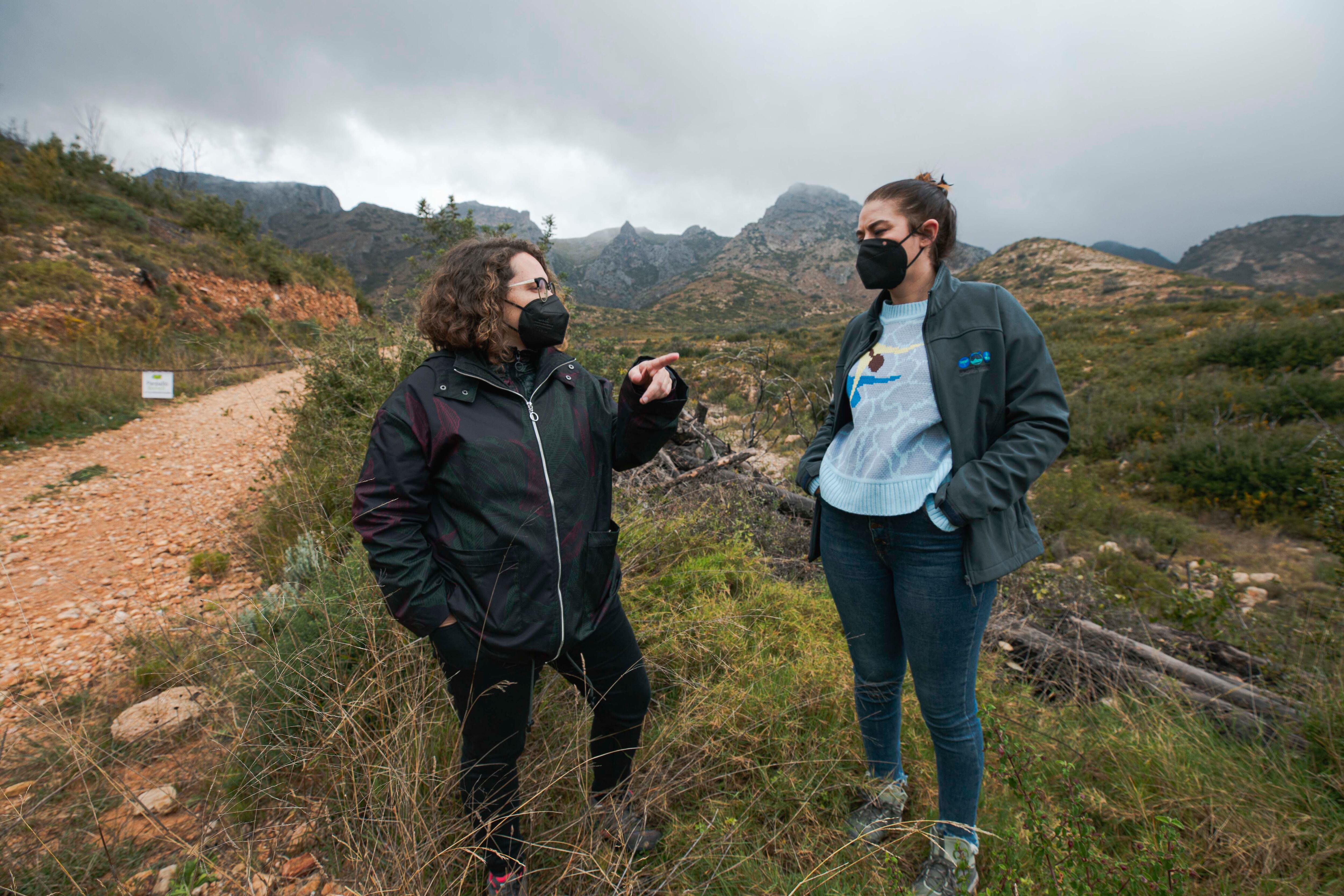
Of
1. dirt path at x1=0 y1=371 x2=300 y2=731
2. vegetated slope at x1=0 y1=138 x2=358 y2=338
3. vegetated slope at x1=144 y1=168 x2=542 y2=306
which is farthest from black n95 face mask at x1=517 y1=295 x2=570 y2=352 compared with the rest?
vegetated slope at x1=144 y1=168 x2=542 y2=306

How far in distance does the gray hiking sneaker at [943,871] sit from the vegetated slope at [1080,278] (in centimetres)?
2570

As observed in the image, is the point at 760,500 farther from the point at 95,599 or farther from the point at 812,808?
the point at 95,599

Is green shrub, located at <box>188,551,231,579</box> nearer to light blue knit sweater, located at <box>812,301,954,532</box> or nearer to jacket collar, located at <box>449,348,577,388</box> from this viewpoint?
jacket collar, located at <box>449,348,577,388</box>

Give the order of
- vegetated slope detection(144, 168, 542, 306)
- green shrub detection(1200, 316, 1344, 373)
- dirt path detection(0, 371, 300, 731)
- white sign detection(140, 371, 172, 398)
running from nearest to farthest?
dirt path detection(0, 371, 300, 731) < white sign detection(140, 371, 172, 398) < green shrub detection(1200, 316, 1344, 373) < vegetated slope detection(144, 168, 542, 306)

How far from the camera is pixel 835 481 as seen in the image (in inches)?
69.2

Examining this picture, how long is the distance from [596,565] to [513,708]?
1.58 ft

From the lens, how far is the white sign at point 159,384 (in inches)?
281

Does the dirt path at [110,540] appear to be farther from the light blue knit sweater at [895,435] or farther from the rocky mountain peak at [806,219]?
the rocky mountain peak at [806,219]

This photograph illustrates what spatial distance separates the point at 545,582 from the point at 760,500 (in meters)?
3.27

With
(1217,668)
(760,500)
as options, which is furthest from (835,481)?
(1217,668)

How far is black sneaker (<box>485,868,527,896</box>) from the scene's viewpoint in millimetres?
1456

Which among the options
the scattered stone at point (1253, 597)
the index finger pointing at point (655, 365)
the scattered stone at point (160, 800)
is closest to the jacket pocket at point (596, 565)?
the index finger pointing at point (655, 365)

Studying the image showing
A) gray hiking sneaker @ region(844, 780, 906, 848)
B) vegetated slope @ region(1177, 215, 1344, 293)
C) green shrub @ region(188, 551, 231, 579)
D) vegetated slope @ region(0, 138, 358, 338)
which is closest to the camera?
gray hiking sneaker @ region(844, 780, 906, 848)

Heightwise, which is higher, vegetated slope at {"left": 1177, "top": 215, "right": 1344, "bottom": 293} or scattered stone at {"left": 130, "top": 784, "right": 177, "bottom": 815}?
vegetated slope at {"left": 1177, "top": 215, "right": 1344, "bottom": 293}
